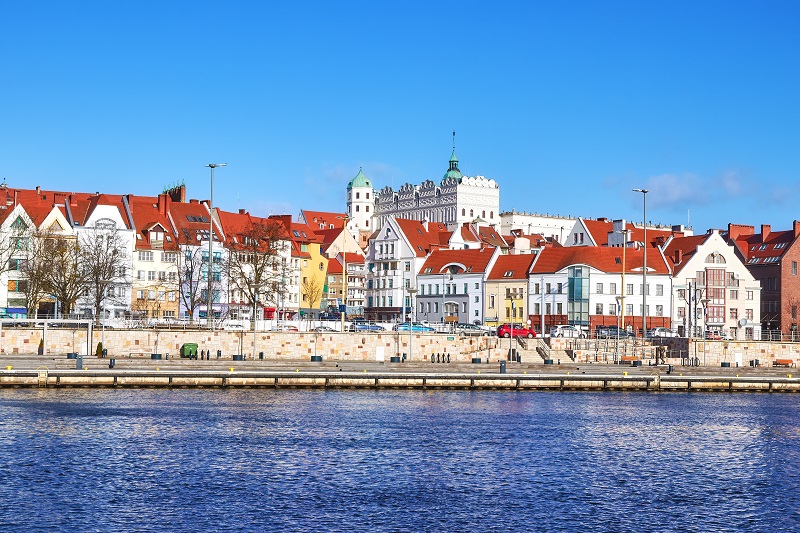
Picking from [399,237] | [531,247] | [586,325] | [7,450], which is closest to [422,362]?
[586,325]

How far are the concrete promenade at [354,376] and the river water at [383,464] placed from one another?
268cm

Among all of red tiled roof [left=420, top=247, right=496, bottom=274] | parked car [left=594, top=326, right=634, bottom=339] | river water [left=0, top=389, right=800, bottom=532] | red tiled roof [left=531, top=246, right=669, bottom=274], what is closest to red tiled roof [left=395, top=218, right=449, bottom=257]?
red tiled roof [left=420, top=247, right=496, bottom=274]

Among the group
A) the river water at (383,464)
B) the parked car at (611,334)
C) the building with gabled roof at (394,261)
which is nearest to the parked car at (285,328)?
the river water at (383,464)

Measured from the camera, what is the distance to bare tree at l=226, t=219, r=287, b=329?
4432 inches

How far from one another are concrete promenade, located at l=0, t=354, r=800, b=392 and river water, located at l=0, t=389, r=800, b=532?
268cm

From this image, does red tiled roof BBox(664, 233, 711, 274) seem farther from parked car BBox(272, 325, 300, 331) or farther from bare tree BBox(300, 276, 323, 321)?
parked car BBox(272, 325, 300, 331)

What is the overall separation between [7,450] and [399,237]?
118 meters

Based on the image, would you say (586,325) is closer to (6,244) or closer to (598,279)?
(598,279)

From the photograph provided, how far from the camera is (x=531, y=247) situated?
180 m

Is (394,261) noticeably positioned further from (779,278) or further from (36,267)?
(36,267)

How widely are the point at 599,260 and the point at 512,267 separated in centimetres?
1265

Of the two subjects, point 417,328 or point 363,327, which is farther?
point 417,328

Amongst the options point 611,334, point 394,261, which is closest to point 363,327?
point 611,334

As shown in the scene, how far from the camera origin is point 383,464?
157 ft
